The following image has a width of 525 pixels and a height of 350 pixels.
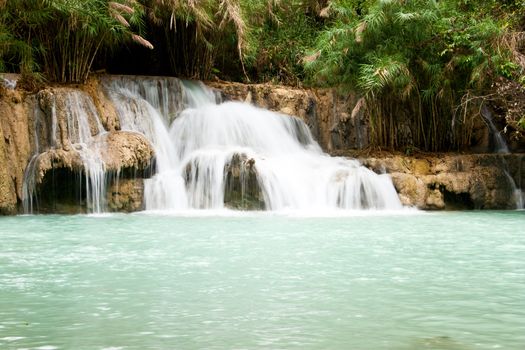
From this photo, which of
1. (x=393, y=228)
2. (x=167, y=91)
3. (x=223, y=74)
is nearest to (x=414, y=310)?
(x=393, y=228)

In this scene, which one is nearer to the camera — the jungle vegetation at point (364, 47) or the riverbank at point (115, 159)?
the riverbank at point (115, 159)

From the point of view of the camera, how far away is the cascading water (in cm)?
1083

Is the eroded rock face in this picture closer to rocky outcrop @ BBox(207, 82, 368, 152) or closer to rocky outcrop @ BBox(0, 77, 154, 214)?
rocky outcrop @ BBox(0, 77, 154, 214)

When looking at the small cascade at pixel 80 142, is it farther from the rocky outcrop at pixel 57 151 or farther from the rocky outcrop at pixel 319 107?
the rocky outcrop at pixel 319 107

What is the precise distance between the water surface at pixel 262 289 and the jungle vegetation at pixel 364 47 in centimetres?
514

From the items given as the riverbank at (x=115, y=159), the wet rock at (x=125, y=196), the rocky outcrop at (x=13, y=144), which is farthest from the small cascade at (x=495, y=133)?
the rocky outcrop at (x=13, y=144)

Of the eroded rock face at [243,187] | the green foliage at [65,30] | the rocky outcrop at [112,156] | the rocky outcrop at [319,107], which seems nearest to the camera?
the rocky outcrop at [112,156]

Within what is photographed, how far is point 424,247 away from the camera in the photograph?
233 inches

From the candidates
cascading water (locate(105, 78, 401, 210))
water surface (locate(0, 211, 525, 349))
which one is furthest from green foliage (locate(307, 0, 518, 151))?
water surface (locate(0, 211, 525, 349))

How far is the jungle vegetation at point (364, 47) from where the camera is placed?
1136cm

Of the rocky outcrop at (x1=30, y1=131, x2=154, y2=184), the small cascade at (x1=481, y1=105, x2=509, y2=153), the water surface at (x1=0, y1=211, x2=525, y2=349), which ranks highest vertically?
the small cascade at (x1=481, y1=105, x2=509, y2=153)

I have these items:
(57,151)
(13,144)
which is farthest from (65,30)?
(57,151)

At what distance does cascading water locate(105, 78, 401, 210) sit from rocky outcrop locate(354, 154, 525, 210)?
1.04 feet

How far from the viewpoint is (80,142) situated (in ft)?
35.9
